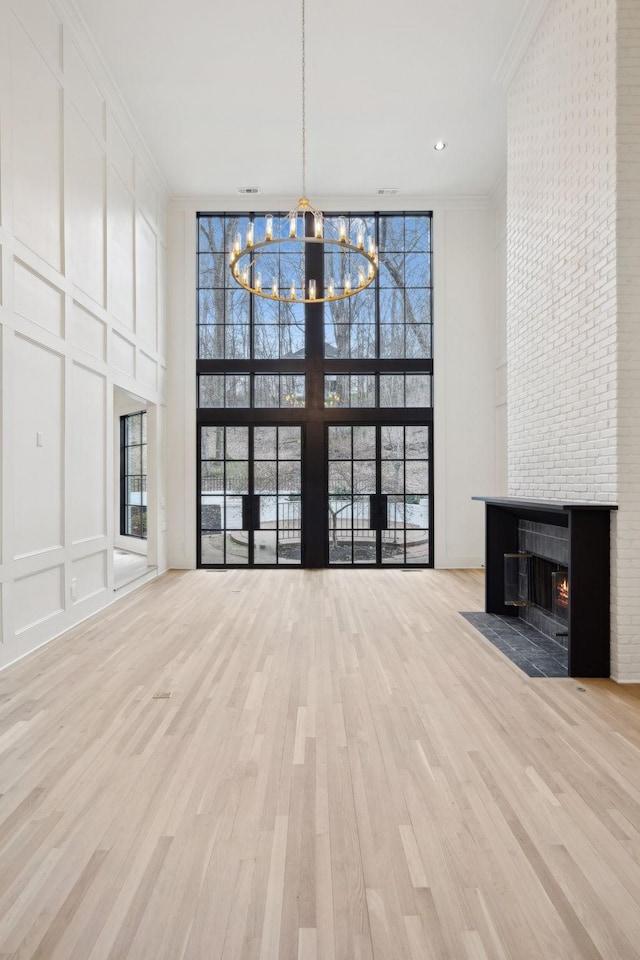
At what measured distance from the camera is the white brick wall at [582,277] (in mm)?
3672

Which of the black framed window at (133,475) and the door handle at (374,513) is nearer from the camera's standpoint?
the door handle at (374,513)

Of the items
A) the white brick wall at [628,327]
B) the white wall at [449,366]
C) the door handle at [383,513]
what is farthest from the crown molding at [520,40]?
the door handle at [383,513]

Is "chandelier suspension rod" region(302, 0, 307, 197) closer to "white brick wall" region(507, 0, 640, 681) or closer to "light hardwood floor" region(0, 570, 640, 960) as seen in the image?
"white brick wall" region(507, 0, 640, 681)

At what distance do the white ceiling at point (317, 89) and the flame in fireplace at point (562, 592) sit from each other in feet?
16.8

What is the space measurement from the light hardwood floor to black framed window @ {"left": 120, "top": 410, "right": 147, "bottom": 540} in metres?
6.33

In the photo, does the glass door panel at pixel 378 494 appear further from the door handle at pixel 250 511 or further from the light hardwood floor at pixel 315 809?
the light hardwood floor at pixel 315 809

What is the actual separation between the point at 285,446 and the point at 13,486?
4.85 m

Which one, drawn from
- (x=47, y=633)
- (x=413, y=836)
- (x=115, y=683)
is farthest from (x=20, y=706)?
(x=413, y=836)

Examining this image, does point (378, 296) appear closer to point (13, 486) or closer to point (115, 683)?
point (13, 486)

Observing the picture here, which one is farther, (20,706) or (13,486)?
(13,486)

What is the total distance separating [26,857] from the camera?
1.91 metres

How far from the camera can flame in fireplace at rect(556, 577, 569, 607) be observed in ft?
14.3

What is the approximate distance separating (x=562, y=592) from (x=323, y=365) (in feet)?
17.4

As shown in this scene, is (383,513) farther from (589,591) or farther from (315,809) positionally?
(315,809)
